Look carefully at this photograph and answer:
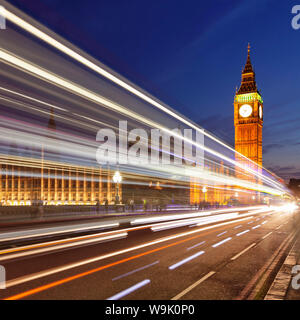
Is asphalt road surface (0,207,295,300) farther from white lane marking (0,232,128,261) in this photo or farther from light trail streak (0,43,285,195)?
light trail streak (0,43,285,195)

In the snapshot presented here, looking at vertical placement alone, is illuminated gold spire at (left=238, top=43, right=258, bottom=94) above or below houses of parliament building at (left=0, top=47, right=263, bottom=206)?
above

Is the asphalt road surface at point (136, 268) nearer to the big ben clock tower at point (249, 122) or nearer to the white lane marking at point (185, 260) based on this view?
the white lane marking at point (185, 260)

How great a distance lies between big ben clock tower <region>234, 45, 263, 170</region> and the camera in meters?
108

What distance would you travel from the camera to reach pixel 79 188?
71.8m

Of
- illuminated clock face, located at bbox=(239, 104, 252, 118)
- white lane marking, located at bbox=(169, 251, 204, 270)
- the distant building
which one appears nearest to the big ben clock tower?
illuminated clock face, located at bbox=(239, 104, 252, 118)

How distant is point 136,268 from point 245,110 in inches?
4556

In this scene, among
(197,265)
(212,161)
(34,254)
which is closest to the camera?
(197,265)

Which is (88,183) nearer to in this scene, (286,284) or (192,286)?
(192,286)

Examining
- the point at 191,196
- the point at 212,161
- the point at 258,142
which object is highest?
the point at 258,142
